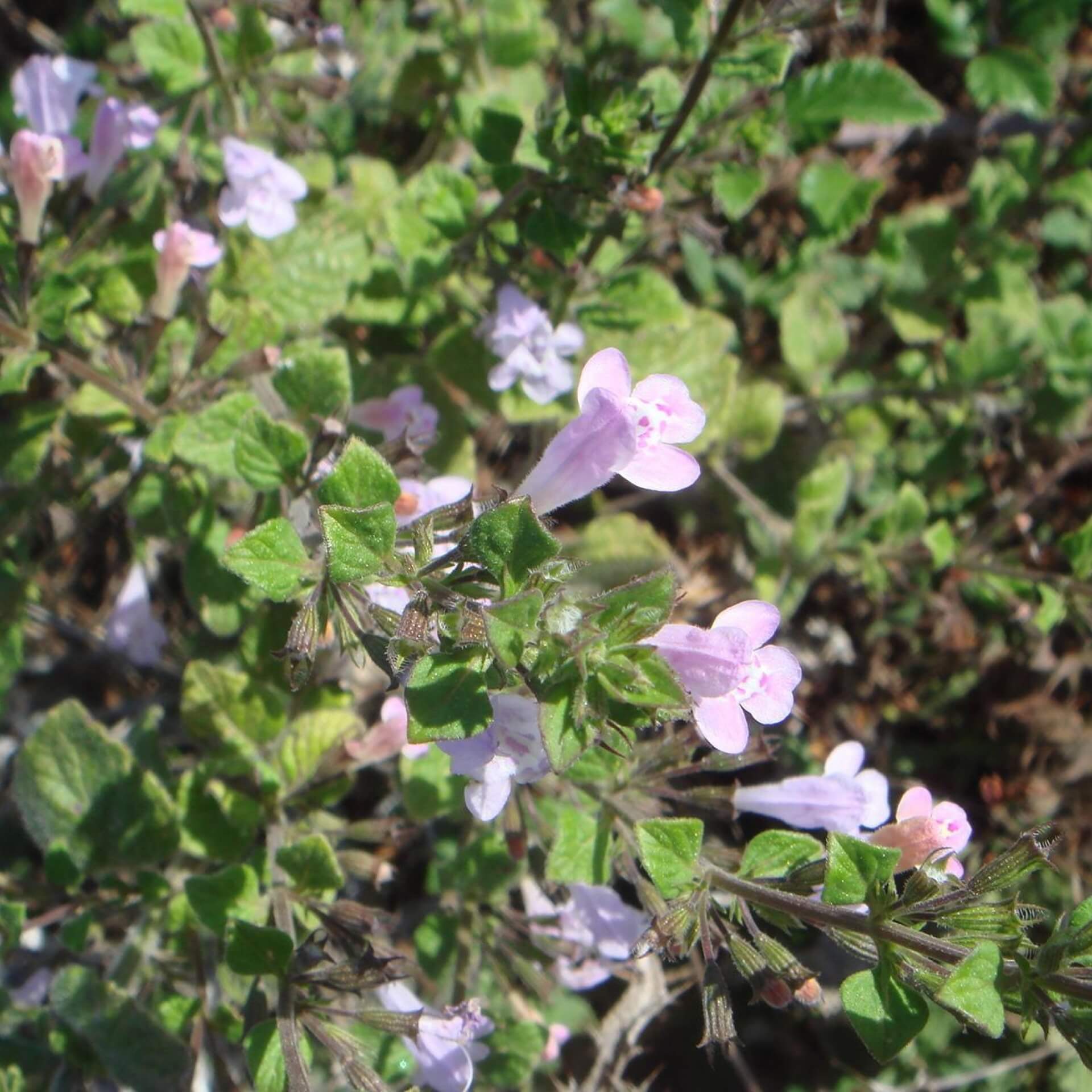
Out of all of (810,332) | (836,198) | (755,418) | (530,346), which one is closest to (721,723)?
(530,346)

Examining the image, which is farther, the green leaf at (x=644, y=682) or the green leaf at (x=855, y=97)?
the green leaf at (x=855, y=97)

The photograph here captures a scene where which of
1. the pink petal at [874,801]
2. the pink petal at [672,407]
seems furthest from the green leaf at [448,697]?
the pink petal at [874,801]

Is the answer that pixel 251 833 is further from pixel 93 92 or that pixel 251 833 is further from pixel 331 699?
pixel 93 92

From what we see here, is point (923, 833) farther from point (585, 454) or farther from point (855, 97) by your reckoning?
point (855, 97)

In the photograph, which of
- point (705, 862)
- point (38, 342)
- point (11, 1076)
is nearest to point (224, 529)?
point (38, 342)

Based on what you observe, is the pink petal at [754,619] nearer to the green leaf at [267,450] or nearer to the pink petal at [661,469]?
the pink petal at [661,469]

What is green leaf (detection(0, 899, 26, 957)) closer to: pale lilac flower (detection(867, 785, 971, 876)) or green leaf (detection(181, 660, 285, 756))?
green leaf (detection(181, 660, 285, 756))

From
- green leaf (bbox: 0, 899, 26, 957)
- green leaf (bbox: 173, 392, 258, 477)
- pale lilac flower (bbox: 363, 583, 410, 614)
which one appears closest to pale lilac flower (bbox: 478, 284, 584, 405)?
green leaf (bbox: 173, 392, 258, 477)
